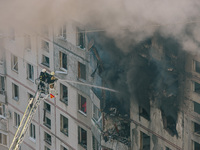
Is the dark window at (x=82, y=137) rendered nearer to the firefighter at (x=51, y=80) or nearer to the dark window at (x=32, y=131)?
the firefighter at (x=51, y=80)

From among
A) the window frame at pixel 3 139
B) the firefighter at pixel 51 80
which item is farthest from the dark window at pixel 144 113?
the window frame at pixel 3 139

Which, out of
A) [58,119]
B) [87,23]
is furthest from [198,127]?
[58,119]

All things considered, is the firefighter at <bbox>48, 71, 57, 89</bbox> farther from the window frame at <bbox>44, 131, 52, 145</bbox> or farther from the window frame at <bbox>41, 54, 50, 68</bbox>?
the window frame at <bbox>44, 131, 52, 145</bbox>

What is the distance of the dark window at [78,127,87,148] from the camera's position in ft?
109

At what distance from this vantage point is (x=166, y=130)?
91.7 ft

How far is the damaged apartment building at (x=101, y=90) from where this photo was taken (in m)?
27.3

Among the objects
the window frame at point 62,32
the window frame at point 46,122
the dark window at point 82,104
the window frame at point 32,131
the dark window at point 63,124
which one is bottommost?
the window frame at point 32,131

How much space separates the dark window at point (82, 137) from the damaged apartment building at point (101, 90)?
33mm

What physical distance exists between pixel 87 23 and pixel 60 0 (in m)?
1.29

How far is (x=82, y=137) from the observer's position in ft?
110

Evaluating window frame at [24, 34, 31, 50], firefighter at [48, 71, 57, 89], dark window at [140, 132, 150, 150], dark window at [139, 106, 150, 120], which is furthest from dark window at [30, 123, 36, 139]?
dark window at [139, 106, 150, 120]

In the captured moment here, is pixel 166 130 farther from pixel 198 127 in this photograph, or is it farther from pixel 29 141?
pixel 29 141

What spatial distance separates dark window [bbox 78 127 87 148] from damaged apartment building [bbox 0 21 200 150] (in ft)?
0.11

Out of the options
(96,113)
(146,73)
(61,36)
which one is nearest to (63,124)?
(96,113)
